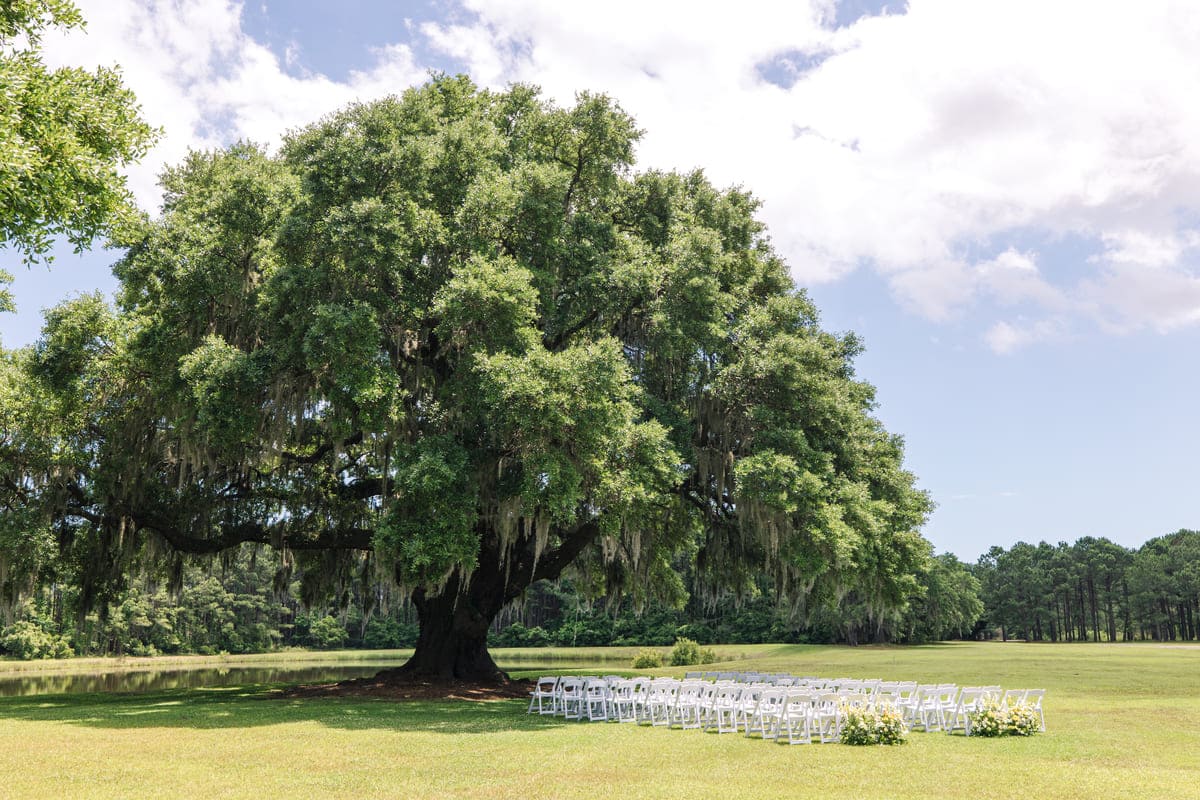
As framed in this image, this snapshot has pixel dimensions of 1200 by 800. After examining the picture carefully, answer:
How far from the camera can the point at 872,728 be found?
12.8 metres

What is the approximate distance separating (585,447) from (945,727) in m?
8.62

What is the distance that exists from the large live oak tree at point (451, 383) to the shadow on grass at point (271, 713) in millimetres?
2908

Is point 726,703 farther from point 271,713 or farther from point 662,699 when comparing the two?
point 271,713

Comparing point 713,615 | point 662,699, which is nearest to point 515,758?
point 662,699

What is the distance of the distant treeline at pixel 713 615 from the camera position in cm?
5459

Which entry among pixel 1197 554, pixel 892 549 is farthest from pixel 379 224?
pixel 1197 554

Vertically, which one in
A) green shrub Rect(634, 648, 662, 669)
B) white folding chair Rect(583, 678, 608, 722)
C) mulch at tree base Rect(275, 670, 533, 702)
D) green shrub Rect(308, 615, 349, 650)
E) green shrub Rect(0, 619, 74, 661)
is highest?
white folding chair Rect(583, 678, 608, 722)

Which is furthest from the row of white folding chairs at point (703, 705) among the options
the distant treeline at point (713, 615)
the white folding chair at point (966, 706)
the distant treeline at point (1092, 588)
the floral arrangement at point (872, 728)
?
the distant treeline at point (1092, 588)

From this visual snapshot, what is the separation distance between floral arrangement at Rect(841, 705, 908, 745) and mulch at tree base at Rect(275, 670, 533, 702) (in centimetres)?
1042

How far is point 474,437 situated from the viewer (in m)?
19.5

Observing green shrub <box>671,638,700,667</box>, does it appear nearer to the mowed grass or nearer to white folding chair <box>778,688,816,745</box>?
the mowed grass

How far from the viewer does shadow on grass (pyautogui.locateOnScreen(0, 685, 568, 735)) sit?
15.2m

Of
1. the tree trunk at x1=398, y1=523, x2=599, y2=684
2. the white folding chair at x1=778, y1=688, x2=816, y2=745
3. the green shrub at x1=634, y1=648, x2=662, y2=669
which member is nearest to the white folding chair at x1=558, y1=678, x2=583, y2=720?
the white folding chair at x1=778, y1=688, x2=816, y2=745

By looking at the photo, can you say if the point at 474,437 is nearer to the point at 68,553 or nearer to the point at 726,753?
the point at 726,753
